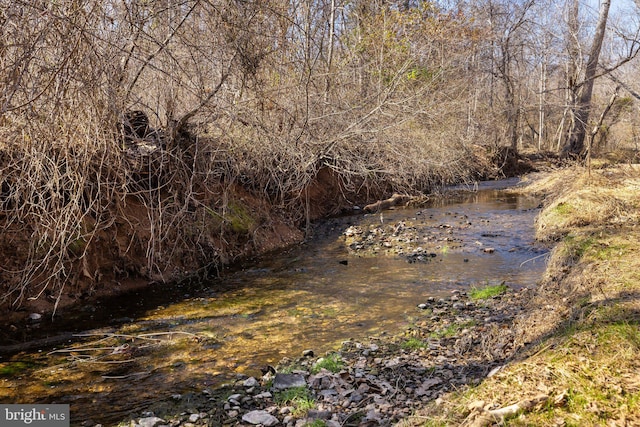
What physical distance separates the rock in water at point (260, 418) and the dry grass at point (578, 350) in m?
1.11

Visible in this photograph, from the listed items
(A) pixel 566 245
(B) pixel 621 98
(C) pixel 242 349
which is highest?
(B) pixel 621 98

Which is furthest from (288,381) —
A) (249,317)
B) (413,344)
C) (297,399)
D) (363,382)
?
(249,317)

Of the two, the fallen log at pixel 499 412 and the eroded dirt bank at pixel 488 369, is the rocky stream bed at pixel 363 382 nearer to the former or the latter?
the eroded dirt bank at pixel 488 369

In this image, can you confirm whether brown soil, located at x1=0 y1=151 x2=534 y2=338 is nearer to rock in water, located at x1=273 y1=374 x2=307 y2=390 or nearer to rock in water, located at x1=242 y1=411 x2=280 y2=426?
rock in water, located at x1=273 y1=374 x2=307 y2=390

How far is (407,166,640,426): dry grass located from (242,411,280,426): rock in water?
3.63 ft

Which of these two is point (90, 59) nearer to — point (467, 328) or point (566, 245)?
point (467, 328)

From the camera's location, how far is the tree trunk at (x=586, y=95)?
18719mm

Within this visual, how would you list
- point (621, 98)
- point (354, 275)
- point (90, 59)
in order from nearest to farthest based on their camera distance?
point (90, 59) < point (354, 275) < point (621, 98)

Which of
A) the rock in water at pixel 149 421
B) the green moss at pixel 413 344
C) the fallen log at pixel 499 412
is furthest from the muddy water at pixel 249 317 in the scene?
the fallen log at pixel 499 412

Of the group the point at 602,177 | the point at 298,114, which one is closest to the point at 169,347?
the point at 298,114

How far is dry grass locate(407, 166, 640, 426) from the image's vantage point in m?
2.48

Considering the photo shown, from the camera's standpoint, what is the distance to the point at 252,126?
8617mm

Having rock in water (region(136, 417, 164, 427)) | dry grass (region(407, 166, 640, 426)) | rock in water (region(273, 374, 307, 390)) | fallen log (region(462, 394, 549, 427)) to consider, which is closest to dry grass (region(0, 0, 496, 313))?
rock in water (region(136, 417, 164, 427))

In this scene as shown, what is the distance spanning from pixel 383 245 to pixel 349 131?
2.77 meters
